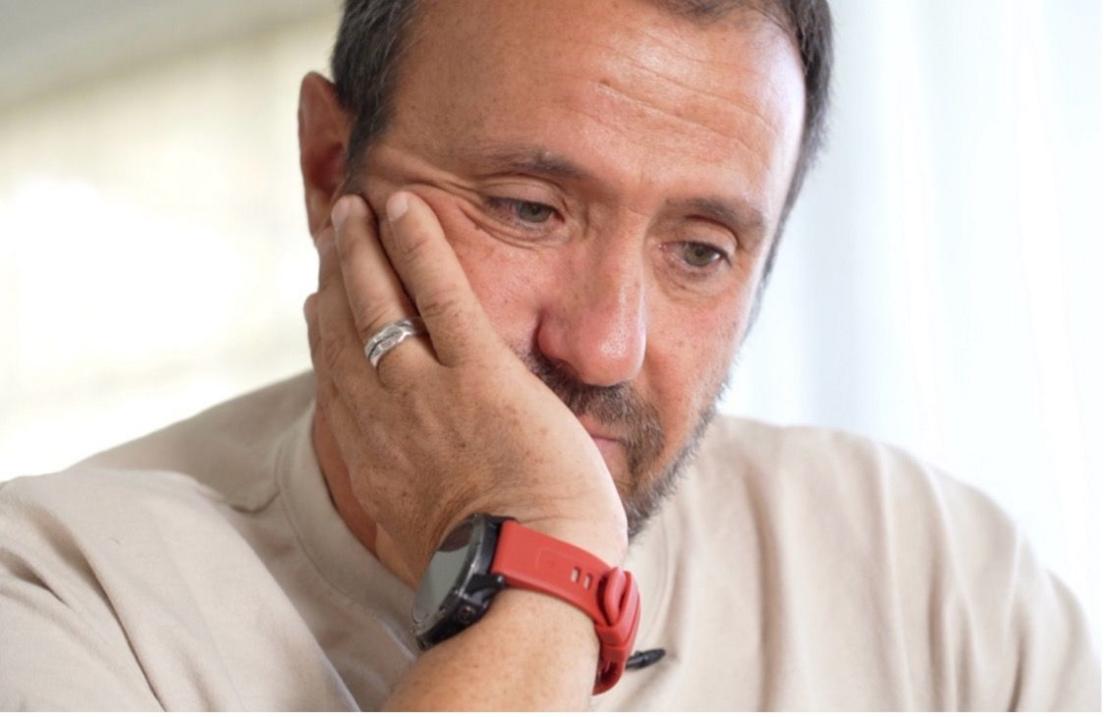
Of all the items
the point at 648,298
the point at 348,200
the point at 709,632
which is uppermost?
the point at 348,200

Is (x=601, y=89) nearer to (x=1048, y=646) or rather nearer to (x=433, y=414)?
(x=433, y=414)

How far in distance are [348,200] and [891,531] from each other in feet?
2.76

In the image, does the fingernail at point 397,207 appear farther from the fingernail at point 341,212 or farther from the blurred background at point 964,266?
the blurred background at point 964,266

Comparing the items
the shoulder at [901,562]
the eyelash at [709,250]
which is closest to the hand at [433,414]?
the eyelash at [709,250]

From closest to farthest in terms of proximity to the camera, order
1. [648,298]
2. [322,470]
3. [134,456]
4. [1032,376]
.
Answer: [648,298] → [322,470] → [134,456] → [1032,376]

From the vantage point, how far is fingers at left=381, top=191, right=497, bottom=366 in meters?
1.46

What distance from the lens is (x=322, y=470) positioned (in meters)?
1.67

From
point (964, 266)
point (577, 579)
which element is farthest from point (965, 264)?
point (577, 579)

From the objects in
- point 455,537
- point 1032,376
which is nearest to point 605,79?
point 455,537

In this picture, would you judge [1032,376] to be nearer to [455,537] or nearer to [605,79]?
[605,79]

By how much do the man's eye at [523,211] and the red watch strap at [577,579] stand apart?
390mm

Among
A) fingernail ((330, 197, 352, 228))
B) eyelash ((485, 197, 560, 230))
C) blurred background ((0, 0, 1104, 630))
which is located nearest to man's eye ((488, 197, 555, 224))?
eyelash ((485, 197, 560, 230))

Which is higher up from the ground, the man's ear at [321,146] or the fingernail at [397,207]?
the man's ear at [321,146]

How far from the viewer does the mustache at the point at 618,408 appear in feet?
4.88
